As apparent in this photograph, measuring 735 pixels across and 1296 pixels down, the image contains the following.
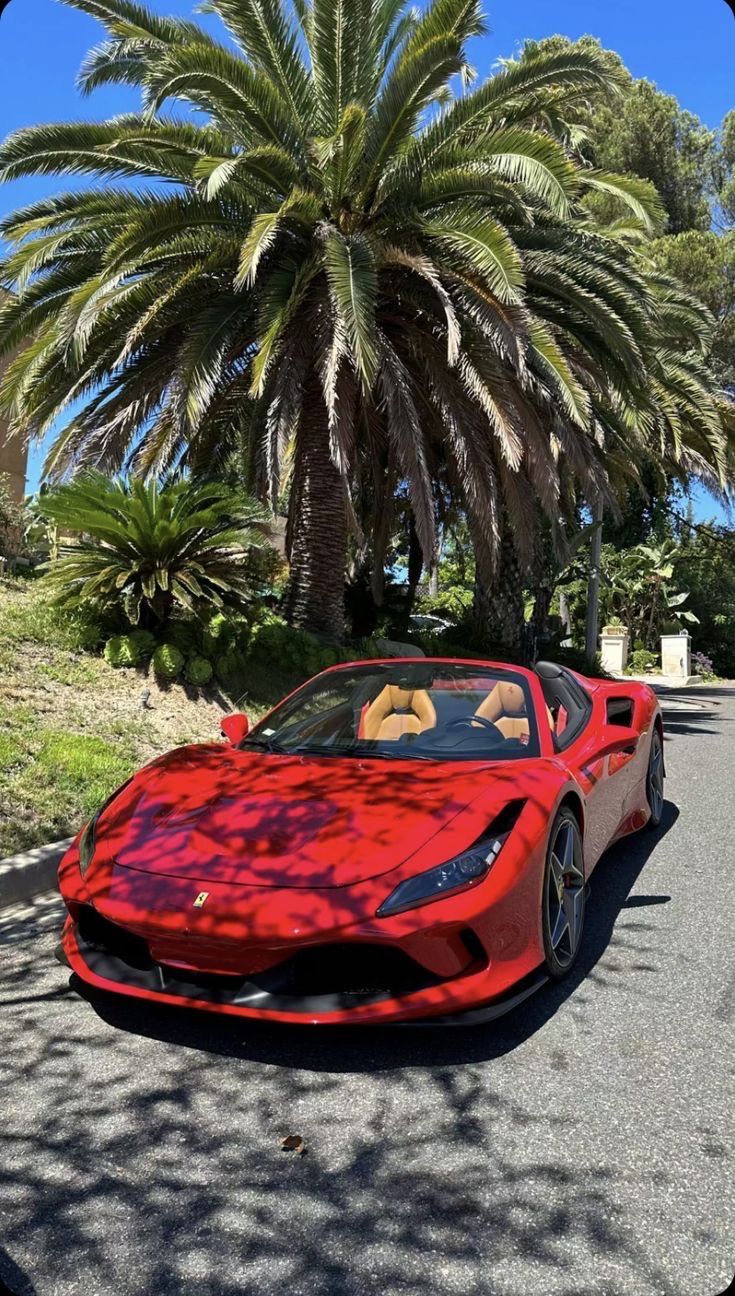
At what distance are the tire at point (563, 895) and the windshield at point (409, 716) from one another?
16.6 inches

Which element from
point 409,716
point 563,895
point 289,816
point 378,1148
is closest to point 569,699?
point 409,716

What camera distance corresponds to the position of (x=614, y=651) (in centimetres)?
2714

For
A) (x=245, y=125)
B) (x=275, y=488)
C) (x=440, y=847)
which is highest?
(x=245, y=125)

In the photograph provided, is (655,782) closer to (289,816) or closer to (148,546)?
(289,816)

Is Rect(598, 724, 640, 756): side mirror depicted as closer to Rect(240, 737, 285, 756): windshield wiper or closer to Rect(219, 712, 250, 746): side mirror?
Rect(240, 737, 285, 756): windshield wiper

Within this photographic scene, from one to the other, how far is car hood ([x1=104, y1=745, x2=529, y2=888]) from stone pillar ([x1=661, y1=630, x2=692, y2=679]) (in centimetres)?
2466

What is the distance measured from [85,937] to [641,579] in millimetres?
28254

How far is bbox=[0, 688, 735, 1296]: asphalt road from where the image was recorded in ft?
6.47

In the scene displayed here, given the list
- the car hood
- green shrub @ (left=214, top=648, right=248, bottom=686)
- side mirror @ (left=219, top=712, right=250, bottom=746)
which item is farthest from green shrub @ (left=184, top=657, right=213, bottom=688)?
the car hood

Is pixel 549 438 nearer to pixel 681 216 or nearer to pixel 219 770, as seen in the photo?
pixel 219 770

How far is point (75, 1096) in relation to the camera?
107 inches

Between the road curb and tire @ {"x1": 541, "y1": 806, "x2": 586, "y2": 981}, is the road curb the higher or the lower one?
the lower one

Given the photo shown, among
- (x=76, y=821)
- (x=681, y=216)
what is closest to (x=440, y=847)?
(x=76, y=821)

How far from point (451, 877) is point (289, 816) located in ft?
2.21
